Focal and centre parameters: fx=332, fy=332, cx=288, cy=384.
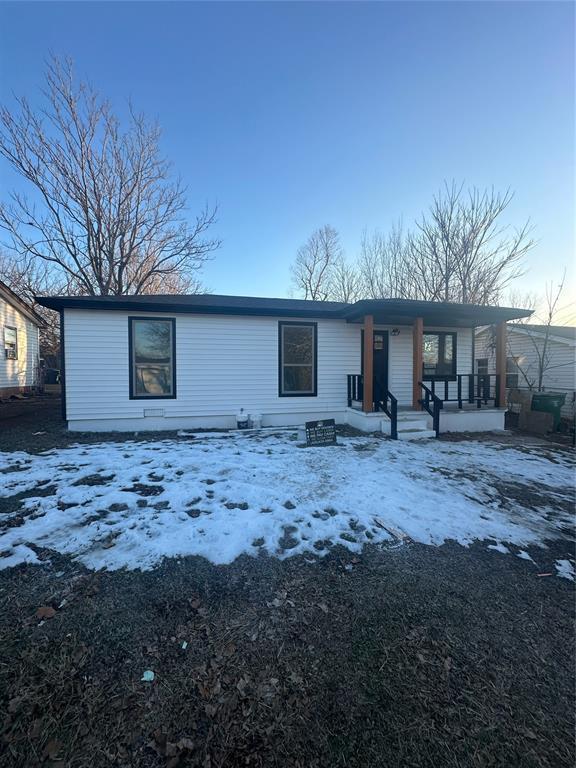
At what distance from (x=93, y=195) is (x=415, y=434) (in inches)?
656

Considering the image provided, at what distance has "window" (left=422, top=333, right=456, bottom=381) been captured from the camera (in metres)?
9.73

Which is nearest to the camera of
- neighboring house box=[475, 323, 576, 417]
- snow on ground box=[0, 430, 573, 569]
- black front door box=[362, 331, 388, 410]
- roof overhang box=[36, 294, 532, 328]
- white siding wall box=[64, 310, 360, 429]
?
snow on ground box=[0, 430, 573, 569]

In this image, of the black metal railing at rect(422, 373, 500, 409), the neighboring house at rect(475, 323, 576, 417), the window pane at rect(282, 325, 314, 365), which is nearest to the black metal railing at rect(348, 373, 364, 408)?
the window pane at rect(282, 325, 314, 365)

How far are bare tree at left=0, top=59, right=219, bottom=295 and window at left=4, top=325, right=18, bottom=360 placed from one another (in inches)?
139

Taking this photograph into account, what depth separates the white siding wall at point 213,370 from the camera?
7207 mm

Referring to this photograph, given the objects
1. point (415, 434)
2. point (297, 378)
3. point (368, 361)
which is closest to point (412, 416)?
point (415, 434)

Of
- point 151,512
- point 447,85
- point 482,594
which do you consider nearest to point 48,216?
point 447,85

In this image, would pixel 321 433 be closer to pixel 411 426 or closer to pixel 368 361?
pixel 368 361

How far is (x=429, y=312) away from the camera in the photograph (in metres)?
7.96

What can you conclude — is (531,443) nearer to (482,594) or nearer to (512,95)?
(482,594)

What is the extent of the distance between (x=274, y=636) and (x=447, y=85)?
11385 millimetres

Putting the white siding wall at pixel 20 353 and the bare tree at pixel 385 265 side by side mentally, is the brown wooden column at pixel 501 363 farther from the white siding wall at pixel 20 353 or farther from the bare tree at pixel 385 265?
the white siding wall at pixel 20 353

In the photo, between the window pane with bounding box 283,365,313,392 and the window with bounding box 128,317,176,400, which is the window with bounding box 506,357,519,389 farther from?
the window with bounding box 128,317,176,400

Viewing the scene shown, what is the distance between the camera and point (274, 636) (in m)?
1.91
